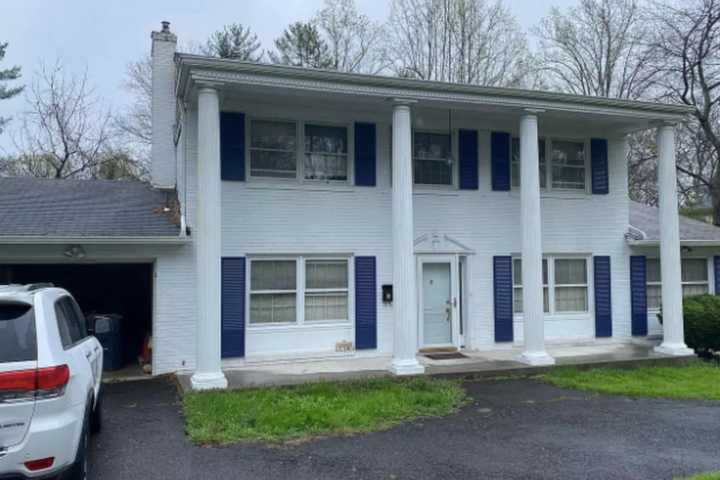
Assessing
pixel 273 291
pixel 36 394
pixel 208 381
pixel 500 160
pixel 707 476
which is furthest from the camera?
pixel 500 160

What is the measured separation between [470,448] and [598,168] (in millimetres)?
8958

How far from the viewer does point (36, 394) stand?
3.71m

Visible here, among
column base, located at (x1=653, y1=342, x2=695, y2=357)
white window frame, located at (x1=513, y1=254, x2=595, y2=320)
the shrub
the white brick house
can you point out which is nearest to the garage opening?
the white brick house

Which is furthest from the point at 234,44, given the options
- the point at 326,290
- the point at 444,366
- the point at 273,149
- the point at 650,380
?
the point at 650,380

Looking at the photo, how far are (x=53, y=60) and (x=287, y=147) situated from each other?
1790 cm

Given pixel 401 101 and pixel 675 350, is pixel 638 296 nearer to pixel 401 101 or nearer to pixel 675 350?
pixel 675 350

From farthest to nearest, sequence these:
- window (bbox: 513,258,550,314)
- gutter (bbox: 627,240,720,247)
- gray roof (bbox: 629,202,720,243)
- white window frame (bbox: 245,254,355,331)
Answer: gray roof (bbox: 629,202,720,243), gutter (bbox: 627,240,720,247), window (bbox: 513,258,550,314), white window frame (bbox: 245,254,355,331)

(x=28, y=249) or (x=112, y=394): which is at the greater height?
(x=28, y=249)

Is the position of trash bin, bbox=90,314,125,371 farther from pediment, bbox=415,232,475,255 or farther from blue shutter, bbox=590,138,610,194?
blue shutter, bbox=590,138,610,194

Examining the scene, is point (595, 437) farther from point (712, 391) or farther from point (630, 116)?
point (630, 116)

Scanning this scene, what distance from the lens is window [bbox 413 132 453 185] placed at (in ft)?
38.6

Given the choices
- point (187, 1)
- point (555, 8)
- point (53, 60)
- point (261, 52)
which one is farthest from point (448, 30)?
point (53, 60)

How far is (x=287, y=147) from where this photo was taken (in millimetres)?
10969

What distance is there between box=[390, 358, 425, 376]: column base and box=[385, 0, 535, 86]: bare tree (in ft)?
58.2
